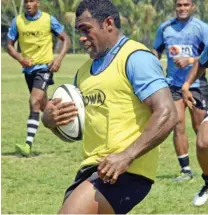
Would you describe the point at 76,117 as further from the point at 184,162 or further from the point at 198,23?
the point at 198,23

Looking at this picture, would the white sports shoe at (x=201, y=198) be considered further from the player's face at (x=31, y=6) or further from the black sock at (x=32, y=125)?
the player's face at (x=31, y=6)

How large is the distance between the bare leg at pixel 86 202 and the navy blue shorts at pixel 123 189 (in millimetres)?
30

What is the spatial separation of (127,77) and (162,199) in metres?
3.46

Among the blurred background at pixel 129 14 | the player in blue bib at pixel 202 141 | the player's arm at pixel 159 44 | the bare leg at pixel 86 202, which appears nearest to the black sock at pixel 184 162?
the player in blue bib at pixel 202 141

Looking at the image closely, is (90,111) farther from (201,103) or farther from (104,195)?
(201,103)

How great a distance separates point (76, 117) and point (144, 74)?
2.29 feet

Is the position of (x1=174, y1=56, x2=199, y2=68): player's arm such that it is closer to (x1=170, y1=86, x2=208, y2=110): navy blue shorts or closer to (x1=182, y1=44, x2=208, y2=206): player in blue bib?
(x1=170, y1=86, x2=208, y2=110): navy blue shorts

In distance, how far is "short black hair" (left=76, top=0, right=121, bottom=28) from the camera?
4.85 metres

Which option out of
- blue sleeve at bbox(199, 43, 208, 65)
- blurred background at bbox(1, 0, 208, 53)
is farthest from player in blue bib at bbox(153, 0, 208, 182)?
blurred background at bbox(1, 0, 208, 53)

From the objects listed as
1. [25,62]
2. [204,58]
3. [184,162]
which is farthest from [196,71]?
[25,62]

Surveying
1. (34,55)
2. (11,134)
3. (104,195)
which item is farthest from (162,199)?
(11,134)

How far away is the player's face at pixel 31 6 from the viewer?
37.3 ft

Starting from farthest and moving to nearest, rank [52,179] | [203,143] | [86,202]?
1. [52,179]
2. [203,143]
3. [86,202]

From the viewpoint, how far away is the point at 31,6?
37.7 ft
